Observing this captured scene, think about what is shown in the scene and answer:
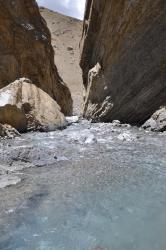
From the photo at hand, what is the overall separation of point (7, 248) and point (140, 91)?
11.9 m

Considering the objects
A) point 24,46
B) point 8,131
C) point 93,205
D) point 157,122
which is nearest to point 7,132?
point 8,131

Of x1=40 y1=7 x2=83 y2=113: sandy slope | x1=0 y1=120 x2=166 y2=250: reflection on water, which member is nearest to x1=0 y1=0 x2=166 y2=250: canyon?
x1=0 y1=120 x2=166 y2=250: reflection on water

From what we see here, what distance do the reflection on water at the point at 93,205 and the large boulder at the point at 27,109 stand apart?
5077 millimetres

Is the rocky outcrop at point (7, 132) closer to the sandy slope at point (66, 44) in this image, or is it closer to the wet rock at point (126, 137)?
the wet rock at point (126, 137)

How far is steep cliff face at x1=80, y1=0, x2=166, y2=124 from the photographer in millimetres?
15812

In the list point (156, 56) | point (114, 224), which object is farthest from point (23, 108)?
point (114, 224)

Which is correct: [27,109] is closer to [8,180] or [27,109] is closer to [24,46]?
[8,180]

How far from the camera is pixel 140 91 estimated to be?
16453 mm

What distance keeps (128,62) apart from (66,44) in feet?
194

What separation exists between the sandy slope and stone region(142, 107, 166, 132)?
134 feet

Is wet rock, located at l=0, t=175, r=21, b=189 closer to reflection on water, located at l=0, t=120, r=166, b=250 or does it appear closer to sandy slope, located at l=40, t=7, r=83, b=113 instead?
reflection on water, located at l=0, t=120, r=166, b=250

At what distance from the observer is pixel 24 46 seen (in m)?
25.7

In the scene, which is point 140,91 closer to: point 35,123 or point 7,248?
point 35,123

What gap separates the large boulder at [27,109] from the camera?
15672 millimetres
